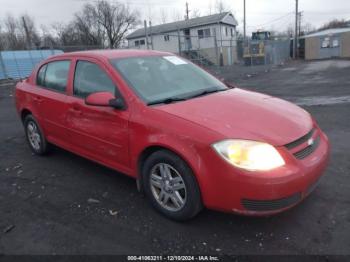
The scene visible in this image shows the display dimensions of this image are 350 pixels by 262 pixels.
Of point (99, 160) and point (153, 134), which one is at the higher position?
point (153, 134)

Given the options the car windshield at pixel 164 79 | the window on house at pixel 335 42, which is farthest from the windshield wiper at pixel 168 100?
the window on house at pixel 335 42

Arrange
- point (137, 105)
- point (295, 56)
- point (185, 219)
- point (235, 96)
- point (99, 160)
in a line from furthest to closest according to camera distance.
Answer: point (295, 56) → point (99, 160) → point (235, 96) → point (137, 105) → point (185, 219)

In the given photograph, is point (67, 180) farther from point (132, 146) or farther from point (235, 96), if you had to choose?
point (235, 96)

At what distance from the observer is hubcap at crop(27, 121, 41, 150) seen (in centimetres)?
543

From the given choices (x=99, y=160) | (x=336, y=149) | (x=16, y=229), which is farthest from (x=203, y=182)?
(x=336, y=149)

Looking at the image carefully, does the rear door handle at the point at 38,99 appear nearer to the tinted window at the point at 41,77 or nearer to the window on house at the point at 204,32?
the tinted window at the point at 41,77

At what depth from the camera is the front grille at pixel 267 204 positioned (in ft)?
9.34

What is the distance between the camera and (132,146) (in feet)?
11.6

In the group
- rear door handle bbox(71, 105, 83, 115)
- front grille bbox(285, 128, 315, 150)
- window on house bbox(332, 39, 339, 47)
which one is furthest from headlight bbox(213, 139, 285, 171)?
window on house bbox(332, 39, 339, 47)

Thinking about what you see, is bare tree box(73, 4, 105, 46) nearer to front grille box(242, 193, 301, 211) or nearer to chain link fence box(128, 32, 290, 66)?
chain link fence box(128, 32, 290, 66)

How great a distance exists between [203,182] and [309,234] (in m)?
1.07

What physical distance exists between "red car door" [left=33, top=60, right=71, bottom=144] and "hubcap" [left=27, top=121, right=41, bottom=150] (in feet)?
1.26

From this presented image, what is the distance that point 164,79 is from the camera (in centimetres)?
400

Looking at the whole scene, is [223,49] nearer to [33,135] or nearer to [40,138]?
[33,135]
